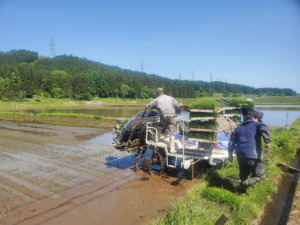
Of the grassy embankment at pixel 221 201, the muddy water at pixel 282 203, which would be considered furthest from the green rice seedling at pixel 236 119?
the muddy water at pixel 282 203

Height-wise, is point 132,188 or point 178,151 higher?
point 178,151

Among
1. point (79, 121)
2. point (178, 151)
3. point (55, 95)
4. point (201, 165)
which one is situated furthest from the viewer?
point (55, 95)

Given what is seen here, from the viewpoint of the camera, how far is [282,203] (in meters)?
5.70

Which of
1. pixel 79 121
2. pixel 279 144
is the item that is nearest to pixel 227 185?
pixel 279 144

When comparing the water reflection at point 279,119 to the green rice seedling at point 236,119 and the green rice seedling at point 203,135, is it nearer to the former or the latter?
the green rice seedling at point 236,119

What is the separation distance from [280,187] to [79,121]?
20066 millimetres

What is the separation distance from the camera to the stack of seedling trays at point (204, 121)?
5.52m

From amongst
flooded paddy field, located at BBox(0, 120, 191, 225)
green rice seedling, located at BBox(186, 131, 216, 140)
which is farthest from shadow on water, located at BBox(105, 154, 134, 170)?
green rice seedling, located at BBox(186, 131, 216, 140)

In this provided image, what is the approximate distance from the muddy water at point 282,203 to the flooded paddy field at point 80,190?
83.7 inches

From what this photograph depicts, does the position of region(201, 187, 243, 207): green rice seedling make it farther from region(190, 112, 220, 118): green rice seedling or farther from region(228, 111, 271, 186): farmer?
region(190, 112, 220, 118): green rice seedling

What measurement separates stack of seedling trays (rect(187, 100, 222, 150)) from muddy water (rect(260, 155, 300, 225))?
84.1 inches

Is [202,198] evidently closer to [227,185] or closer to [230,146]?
[227,185]

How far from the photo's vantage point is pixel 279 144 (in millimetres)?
9422

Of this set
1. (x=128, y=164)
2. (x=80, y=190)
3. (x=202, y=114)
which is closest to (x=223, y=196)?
(x=202, y=114)
